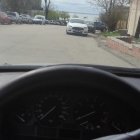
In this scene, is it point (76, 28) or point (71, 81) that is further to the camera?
point (76, 28)

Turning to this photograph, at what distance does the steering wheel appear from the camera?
87.6 inches

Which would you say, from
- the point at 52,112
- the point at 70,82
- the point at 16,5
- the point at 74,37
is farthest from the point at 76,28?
the point at 16,5

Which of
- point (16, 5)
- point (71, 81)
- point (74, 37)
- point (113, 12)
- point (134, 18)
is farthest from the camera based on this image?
point (16, 5)

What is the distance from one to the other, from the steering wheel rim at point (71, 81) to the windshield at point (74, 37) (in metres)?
1.75

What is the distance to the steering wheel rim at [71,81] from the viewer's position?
→ 2223mm

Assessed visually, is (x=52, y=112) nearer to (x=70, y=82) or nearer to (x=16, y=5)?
(x=70, y=82)

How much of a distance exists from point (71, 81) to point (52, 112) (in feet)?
0.80

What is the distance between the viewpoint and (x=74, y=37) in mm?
39781

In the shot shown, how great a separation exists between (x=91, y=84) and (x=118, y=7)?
190ft

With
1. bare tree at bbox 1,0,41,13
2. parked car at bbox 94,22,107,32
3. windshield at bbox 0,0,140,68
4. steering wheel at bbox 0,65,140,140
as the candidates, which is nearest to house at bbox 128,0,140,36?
windshield at bbox 0,0,140,68

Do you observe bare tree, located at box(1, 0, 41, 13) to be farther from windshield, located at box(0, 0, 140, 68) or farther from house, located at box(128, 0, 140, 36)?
house, located at box(128, 0, 140, 36)

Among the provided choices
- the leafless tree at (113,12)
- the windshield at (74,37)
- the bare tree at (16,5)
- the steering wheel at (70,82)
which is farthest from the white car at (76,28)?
the bare tree at (16,5)

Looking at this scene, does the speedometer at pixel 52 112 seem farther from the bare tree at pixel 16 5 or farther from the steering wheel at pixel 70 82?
the bare tree at pixel 16 5

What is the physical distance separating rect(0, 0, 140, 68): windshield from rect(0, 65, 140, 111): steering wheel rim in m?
1.75
